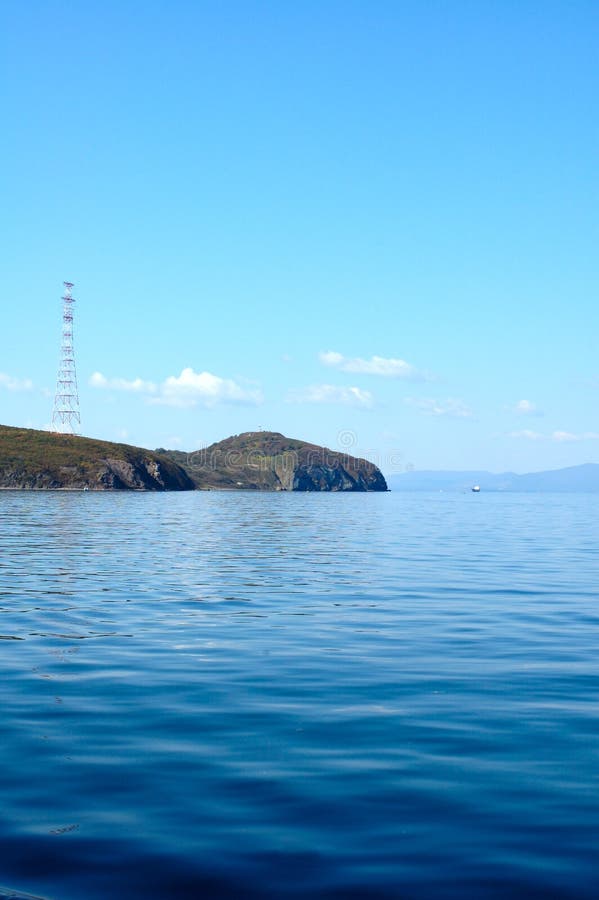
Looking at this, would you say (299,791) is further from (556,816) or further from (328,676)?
(328,676)

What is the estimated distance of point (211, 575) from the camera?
39.0m

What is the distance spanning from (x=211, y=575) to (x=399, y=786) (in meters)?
28.1

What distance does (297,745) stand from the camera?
1318 cm

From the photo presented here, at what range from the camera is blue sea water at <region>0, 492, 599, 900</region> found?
901cm

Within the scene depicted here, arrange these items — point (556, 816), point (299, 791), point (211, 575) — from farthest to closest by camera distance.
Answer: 1. point (211, 575)
2. point (299, 791)
3. point (556, 816)

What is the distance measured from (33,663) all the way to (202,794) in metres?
9.54

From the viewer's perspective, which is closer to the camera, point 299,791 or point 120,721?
point 299,791

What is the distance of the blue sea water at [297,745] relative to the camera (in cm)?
901

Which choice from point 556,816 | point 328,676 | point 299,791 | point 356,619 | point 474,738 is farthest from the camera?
point 356,619

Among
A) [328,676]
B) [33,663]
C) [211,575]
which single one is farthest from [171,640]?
[211,575]

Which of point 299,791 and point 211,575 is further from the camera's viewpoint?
point 211,575

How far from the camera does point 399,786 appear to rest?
1140cm

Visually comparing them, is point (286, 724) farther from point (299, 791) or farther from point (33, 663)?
point (33, 663)

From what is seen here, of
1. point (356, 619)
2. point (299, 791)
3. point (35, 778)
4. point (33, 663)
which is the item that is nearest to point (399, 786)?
point (299, 791)
